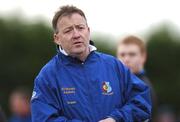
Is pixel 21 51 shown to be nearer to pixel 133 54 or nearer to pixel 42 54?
pixel 42 54

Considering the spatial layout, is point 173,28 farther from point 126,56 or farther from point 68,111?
point 68,111

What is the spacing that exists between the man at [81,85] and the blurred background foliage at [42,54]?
62.8ft

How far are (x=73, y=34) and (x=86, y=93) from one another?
60 centimetres

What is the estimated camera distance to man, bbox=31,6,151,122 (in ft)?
28.4

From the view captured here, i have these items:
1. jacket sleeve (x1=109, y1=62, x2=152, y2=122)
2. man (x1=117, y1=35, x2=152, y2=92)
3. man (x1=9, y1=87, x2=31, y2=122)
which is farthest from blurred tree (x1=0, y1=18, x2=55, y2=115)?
jacket sleeve (x1=109, y1=62, x2=152, y2=122)

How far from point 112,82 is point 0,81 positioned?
73.6 ft

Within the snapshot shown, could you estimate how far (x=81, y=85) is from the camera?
870cm

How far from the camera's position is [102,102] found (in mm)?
8711

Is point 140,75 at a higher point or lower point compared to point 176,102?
higher

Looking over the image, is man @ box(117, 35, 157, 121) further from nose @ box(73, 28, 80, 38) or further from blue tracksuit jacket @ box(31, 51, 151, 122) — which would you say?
nose @ box(73, 28, 80, 38)

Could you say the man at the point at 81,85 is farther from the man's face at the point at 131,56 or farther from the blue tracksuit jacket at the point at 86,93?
the man's face at the point at 131,56

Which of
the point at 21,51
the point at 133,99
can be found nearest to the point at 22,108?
the point at 133,99

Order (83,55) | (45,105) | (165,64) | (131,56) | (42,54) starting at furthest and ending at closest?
(165,64) → (42,54) → (131,56) → (83,55) → (45,105)

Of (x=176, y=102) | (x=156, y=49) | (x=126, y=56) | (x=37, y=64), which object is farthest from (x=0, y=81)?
(x=126, y=56)
